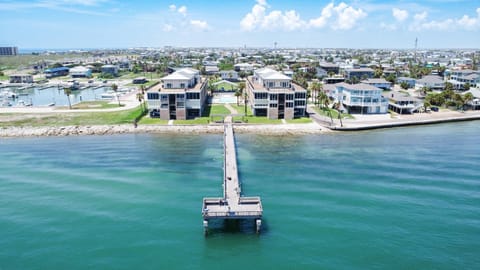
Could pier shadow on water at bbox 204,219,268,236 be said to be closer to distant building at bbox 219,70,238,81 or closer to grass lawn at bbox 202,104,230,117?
grass lawn at bbox 202,104,230,117

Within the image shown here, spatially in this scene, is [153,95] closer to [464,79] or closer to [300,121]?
[300,121]

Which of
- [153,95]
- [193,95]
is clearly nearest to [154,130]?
[153,95]

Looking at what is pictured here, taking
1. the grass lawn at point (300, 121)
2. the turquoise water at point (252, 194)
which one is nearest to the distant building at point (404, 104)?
the turquoise water at point (252, 194)

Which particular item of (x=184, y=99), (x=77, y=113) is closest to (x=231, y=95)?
(x=184, y=99)

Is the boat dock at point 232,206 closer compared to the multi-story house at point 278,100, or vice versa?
the boat dock at point 232,206

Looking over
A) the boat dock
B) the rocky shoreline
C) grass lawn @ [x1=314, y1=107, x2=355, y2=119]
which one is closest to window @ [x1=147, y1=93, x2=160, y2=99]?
the rocky shoreline

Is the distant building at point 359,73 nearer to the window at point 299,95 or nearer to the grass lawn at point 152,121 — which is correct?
the window at point 299,95

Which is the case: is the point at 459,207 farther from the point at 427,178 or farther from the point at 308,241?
the point at 308,241

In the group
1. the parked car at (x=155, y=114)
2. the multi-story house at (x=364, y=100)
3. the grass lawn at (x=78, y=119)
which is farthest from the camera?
the multi-story house at (x=364, y=100)
